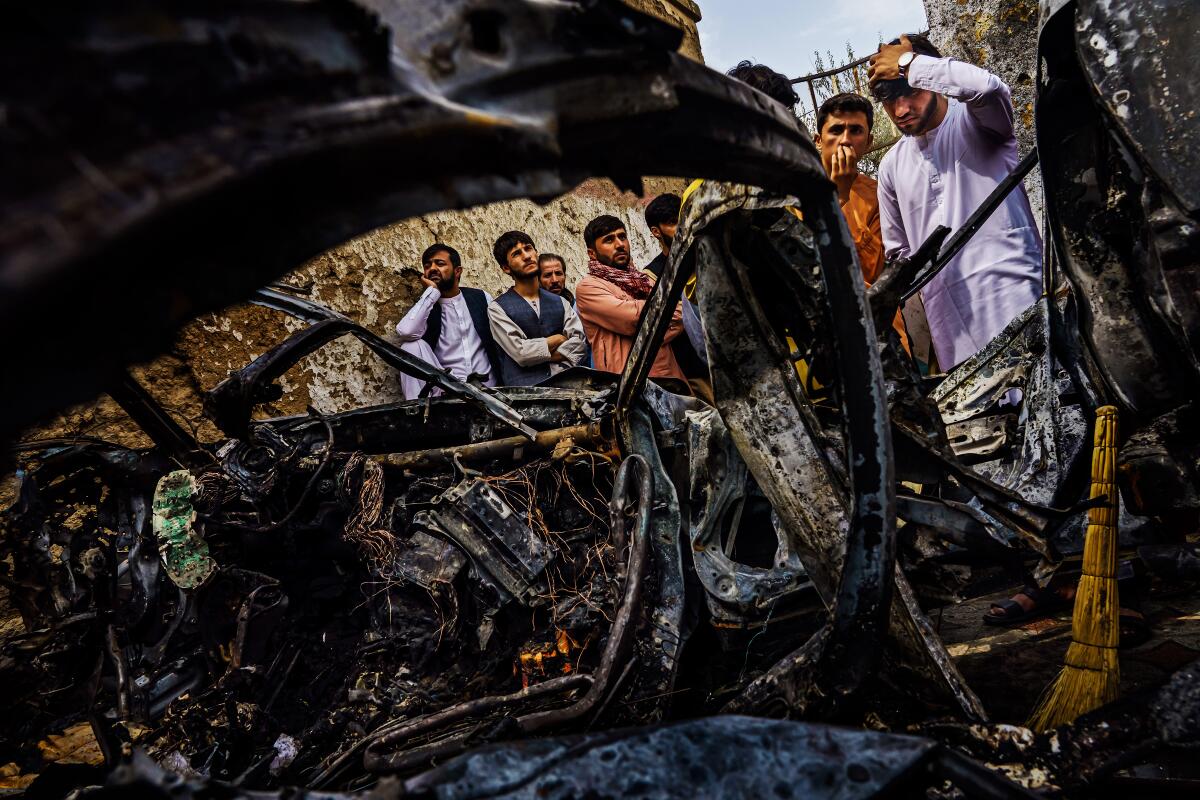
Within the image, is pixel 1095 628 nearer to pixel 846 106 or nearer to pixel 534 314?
pixel 846 106

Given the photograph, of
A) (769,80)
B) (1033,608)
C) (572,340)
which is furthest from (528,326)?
(1033,608)

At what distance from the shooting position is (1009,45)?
461 centimetres

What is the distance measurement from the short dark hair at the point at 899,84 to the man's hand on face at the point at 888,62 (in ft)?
0.11

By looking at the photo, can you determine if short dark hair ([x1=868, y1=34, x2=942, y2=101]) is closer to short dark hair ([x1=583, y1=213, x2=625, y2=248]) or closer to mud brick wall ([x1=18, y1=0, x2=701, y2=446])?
mud brick wall ([x1=18, y1=0, x2=701, y2=446])

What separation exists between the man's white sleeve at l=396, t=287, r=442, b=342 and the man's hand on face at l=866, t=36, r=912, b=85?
11.1 feet

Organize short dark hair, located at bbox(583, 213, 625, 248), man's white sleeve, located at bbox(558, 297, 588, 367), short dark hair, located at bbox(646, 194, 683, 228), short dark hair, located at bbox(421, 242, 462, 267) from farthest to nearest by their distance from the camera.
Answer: short dark hair, located at bbox(421, 242, 462, 267) → man's white sleeve, located at bbox(558, 297, 588, 367) → short dark hair, located at bbox(583, 213, 625, 248) → short dark hair, located at bbox(646, 194, 683, 228)

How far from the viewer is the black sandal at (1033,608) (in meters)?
2.76

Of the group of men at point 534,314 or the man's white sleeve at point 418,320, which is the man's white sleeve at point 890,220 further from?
the man's white sleeve at point 418,320

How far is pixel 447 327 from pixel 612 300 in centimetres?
145

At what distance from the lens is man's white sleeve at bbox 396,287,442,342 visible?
505cm

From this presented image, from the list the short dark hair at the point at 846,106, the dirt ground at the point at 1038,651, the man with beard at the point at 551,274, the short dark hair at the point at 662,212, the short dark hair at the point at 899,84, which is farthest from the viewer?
the man with beard at the point at 551,274

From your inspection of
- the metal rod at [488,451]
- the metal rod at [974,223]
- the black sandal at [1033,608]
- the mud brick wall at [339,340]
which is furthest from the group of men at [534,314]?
the black sandal at [1033,608]

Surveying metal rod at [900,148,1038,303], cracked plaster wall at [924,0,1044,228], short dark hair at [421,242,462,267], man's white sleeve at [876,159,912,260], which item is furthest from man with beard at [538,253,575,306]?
cracked plaster wall at [924,0,1044,228]

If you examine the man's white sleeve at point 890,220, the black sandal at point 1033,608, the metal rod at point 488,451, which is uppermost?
the man's white sleeve at point 890,220
